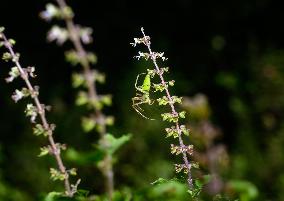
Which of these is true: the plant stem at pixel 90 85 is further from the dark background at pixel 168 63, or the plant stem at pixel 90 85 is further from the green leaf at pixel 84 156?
the dark background at pixel 168 63

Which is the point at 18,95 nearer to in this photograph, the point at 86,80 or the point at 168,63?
the point at 86,80

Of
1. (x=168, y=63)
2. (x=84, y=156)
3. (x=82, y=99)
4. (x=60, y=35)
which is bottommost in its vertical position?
(x=84, y=156)

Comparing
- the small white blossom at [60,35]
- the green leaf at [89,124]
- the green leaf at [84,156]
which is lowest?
the green leaf at [84,156]

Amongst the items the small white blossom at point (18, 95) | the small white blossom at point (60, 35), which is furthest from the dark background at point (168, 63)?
the small white blossom at point (60, 35)

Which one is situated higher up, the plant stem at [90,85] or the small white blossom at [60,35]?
the small white blossom at [60,35]

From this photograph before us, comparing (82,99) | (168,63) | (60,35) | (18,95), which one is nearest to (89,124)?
(82,99)

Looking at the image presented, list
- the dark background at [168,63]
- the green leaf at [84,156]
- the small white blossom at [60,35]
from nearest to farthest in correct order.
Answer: the green leaf at [84,156] → the small white blossom at [60,35] → the dark background at [168,63]

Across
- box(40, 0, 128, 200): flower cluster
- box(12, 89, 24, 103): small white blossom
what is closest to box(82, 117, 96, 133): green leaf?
box(40, 0, 128, 200): flower cluster

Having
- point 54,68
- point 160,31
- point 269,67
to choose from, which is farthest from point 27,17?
point 269,67
